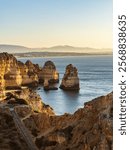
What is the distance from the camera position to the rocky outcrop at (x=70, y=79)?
4247 inches

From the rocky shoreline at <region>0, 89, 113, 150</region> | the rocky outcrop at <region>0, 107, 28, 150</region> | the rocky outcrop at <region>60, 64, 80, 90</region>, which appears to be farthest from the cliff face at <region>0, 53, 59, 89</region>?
the rocky shoreline at <region>0, 89, 113, 150</region>

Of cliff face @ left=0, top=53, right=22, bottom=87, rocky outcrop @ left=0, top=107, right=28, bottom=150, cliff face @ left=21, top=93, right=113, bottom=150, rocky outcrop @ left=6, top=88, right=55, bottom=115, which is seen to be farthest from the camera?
cliff face @ left=0, top=53, right=22, bottom=87

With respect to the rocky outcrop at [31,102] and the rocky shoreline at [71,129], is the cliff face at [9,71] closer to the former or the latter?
the rocky outcrop at [31,102]

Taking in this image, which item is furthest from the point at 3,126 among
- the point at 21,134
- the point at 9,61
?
the point at 9,61

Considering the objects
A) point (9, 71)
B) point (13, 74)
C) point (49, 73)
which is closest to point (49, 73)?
point (49, 73)

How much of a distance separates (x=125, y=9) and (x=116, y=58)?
1.54 meters

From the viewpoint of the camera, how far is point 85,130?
82.8ft

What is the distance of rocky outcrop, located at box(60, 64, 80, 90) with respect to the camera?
107875mm

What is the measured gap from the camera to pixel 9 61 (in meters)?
109

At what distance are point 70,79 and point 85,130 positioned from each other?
275 ft

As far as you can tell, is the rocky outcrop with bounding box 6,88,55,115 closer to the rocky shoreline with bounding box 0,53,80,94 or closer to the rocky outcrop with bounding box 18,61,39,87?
the rocky shoreline with bounding box 0,53,80,94

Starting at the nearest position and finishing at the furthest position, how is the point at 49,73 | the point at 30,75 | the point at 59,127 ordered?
the point at 59,127, the point at 30,75, the point at 49,73

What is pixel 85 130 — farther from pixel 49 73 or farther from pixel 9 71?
pixel 49 73

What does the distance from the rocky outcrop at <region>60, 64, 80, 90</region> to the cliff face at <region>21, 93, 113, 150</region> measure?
72.1 metres
